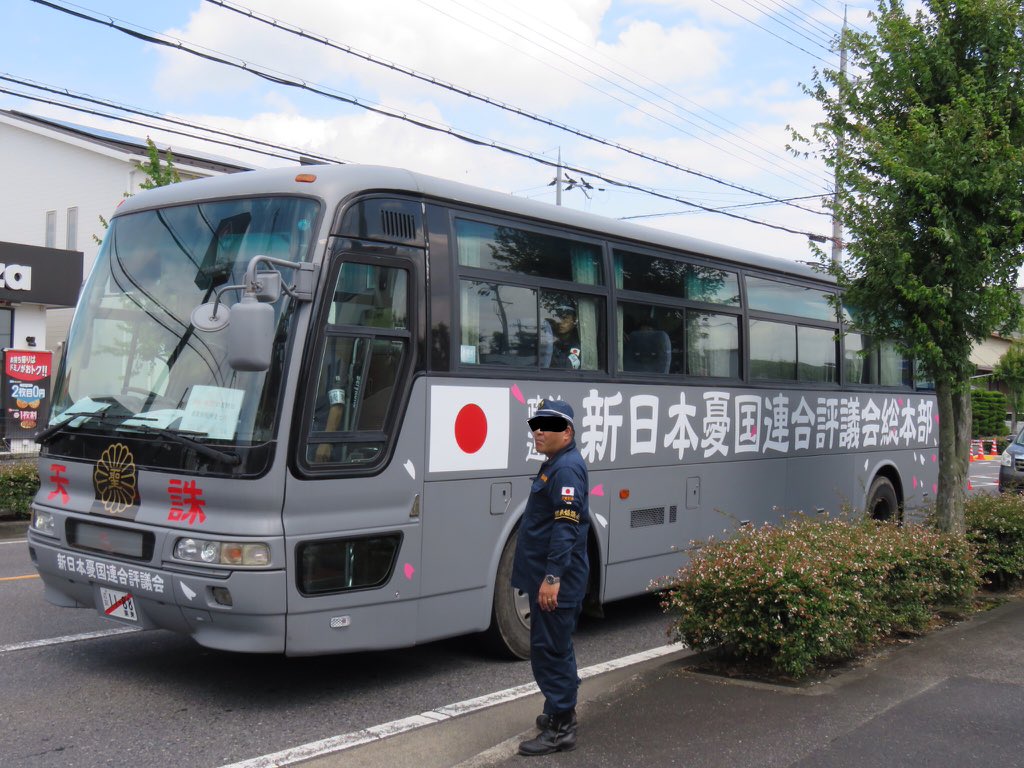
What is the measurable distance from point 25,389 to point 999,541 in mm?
21621

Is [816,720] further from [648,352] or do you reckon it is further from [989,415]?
[989,415]

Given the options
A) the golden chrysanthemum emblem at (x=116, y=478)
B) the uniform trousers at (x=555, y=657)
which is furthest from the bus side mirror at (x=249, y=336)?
the uniform trousers at (x=555, y=657)

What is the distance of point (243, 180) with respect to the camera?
6535 millimetres

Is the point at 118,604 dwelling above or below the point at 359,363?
below

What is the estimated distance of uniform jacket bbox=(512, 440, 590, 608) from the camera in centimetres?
515

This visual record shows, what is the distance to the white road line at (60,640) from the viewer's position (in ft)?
24.0

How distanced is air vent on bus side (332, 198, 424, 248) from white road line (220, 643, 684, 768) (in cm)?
289

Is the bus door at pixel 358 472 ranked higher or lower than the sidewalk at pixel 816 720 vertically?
higher

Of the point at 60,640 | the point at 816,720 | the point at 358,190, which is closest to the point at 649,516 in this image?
the point at 816,720

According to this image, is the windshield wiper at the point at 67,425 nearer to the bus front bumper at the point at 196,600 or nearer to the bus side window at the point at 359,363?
the bus front bumper at the point at 196,600

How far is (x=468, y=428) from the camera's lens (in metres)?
6.89

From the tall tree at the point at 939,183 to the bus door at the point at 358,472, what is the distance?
4.76m

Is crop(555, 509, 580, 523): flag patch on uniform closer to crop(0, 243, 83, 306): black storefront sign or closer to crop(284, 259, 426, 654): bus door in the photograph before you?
crop(284, 259, 426, 654): bus door

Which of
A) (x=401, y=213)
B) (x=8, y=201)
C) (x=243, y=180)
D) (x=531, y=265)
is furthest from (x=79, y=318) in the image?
(x=8, y=201)
